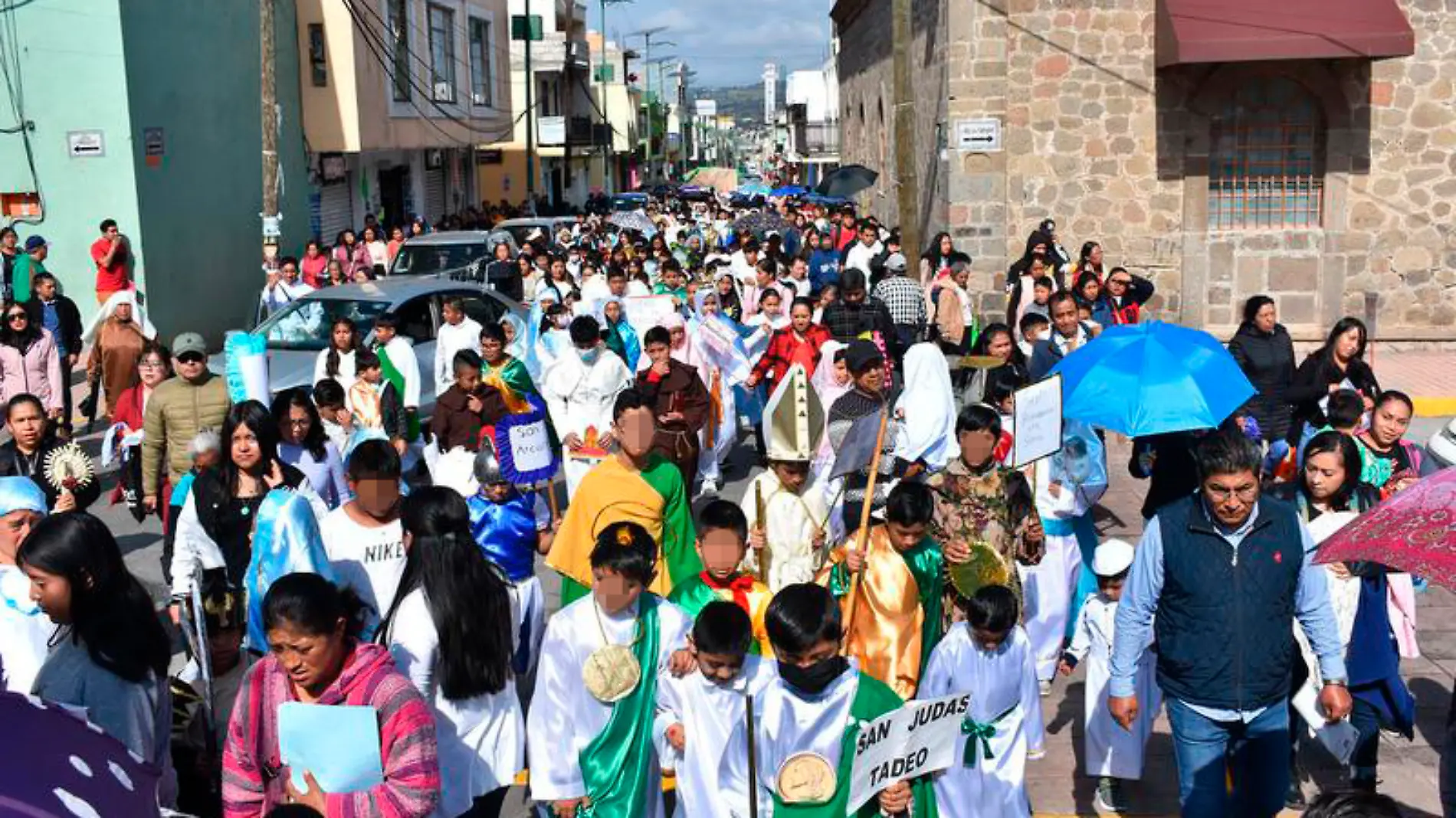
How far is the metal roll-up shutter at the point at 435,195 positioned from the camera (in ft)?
113

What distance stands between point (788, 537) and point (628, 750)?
1.57 m

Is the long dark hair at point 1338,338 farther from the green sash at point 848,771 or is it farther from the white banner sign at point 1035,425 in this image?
the green sash at point 848,771

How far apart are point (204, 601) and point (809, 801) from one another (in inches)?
94.4

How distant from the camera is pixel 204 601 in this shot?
539 cm

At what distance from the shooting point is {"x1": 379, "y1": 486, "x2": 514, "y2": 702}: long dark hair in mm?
4656

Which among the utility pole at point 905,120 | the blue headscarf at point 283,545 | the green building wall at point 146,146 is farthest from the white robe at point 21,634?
the green building wall at point 146,146

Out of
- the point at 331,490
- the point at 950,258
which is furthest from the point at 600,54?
the point at 331,490

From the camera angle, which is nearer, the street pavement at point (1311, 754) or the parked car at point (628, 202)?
the street pavement at point (1311, 754)

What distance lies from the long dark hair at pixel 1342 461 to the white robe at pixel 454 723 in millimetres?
3401

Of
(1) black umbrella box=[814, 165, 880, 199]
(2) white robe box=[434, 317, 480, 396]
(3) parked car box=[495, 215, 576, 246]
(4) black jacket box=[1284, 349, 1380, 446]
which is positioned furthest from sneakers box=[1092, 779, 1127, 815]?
(1) black umbrella box=[814, 165, 880, 199]

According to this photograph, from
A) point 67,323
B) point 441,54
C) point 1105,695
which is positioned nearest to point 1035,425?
point 1105,695

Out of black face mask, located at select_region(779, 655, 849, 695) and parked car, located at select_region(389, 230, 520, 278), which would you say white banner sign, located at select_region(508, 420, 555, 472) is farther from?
parked car, located at select_region(389, 230, 520, 278)

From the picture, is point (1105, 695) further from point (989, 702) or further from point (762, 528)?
point (762, 528)

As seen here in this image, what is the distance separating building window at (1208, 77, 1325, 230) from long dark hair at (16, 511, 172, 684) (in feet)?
54.7
